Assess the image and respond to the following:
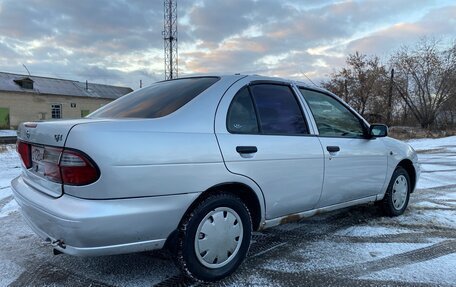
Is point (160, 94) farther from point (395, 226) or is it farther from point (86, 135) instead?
point (395, 226)

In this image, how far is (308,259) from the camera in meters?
3.57

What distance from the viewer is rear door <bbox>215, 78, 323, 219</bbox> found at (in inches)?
121

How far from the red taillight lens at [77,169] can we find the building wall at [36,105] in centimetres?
3959

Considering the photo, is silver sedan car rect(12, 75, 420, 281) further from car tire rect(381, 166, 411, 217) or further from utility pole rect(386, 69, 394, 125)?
utility pole rect(386, 69, 394, 125)

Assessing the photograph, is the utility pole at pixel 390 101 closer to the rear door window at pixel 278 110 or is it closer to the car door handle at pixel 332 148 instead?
the car door handle at pixel 332 148

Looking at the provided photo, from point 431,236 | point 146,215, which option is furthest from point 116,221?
point 431,236

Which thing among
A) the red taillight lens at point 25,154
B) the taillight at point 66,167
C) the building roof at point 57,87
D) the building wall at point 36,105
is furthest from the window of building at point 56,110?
the taillight at point 66,167

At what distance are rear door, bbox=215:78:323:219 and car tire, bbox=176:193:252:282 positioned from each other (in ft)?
0.96

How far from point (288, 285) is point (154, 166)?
145cm

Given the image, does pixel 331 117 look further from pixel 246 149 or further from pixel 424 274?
pixel 424 274

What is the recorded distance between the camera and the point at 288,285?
9.93ft

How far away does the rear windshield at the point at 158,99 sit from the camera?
121 inches

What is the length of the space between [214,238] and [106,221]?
881 millimetres

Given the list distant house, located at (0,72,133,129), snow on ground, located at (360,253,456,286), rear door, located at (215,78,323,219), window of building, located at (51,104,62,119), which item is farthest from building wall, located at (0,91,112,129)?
snow on ground, located at (360,253,456,286)
